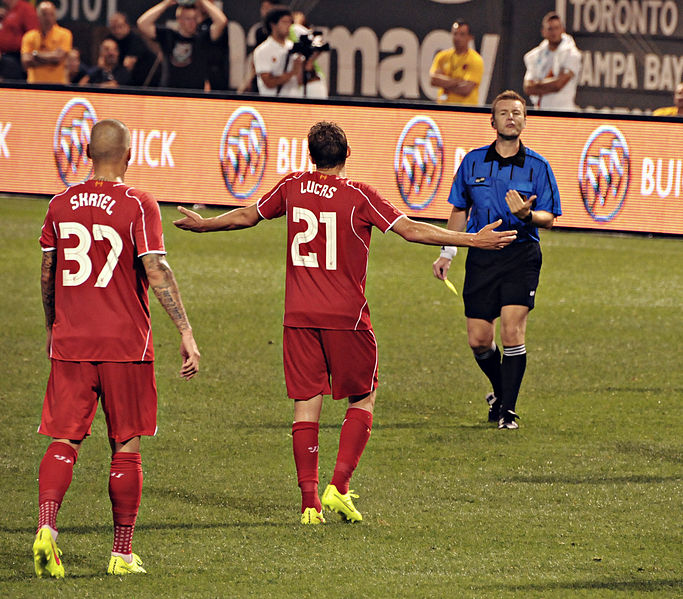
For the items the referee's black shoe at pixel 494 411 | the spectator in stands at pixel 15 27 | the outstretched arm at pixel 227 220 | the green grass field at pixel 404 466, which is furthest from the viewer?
the spectator in stands at pixel 15 27

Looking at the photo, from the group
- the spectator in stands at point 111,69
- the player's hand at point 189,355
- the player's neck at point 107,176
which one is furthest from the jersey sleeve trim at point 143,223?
the spectator in stands at point 111,69

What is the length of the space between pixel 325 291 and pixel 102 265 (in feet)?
4.65

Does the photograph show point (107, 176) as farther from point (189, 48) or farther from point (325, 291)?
point (189, 48)

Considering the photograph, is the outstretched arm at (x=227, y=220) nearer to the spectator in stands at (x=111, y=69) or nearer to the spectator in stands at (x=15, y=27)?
the spectator in stands at (x=111, y=69)

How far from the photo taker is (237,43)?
23844mm

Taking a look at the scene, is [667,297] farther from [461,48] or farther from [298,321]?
[298,321]

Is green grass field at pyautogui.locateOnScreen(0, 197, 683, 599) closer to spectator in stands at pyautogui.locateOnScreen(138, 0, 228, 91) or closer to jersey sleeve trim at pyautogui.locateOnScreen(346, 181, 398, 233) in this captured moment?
jersey sleeve trim at pyautogui.locateOnScreen(346, 181, 398, 233)

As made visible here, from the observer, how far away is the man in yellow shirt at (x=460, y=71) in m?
20.2

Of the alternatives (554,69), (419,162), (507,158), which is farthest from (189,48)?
(507,158)

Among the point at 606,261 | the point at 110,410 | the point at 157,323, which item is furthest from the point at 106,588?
the point at 606,261

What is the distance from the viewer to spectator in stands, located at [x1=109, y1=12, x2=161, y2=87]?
22594 mm

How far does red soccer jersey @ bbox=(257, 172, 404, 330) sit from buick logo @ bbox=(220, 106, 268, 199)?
32.1 ft

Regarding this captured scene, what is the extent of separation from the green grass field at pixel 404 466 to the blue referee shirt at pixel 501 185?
1413 mm

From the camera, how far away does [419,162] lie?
16.4 m
